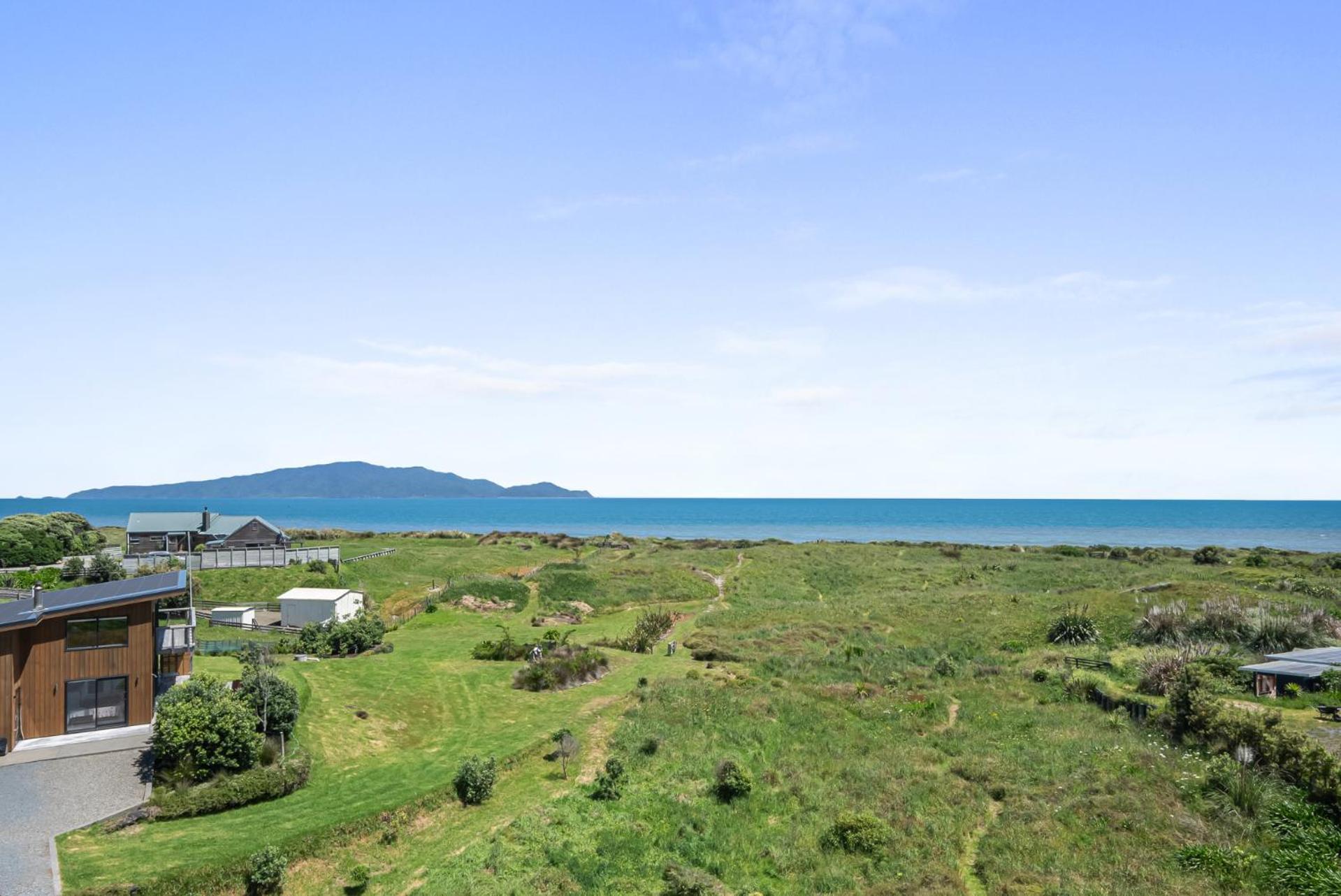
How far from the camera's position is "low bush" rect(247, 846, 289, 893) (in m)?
20.6

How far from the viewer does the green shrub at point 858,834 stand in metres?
23.3

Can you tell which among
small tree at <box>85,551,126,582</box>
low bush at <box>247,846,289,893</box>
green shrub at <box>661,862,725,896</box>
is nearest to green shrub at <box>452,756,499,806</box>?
low bush at <box>247,846,289,893</box>

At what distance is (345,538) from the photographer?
371 feet

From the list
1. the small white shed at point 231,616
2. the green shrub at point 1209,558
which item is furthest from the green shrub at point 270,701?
the green shrub at point 1209,558

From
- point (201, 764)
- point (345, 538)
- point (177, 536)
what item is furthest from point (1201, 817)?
point (345, 538)

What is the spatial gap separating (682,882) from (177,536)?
81.5 m

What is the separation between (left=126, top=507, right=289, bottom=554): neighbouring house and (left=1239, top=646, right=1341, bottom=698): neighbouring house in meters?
84.0

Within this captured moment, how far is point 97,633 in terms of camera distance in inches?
1178

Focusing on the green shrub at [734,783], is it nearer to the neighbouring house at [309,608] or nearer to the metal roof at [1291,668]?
the metal roof at [1291,668]

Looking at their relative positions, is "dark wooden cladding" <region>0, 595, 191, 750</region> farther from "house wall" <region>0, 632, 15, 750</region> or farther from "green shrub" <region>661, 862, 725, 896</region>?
"green shrub" <region>661, 862, 725, 896</region>

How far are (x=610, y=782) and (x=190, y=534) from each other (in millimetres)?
70870

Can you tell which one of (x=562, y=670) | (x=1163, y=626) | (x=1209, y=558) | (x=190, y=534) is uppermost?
(x=190, y=534)

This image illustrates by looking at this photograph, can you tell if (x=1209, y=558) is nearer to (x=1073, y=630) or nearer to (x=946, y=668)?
(x=1073, y=630)

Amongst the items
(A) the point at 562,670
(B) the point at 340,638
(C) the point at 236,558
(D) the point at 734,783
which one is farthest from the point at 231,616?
(D) the point at 734,783
